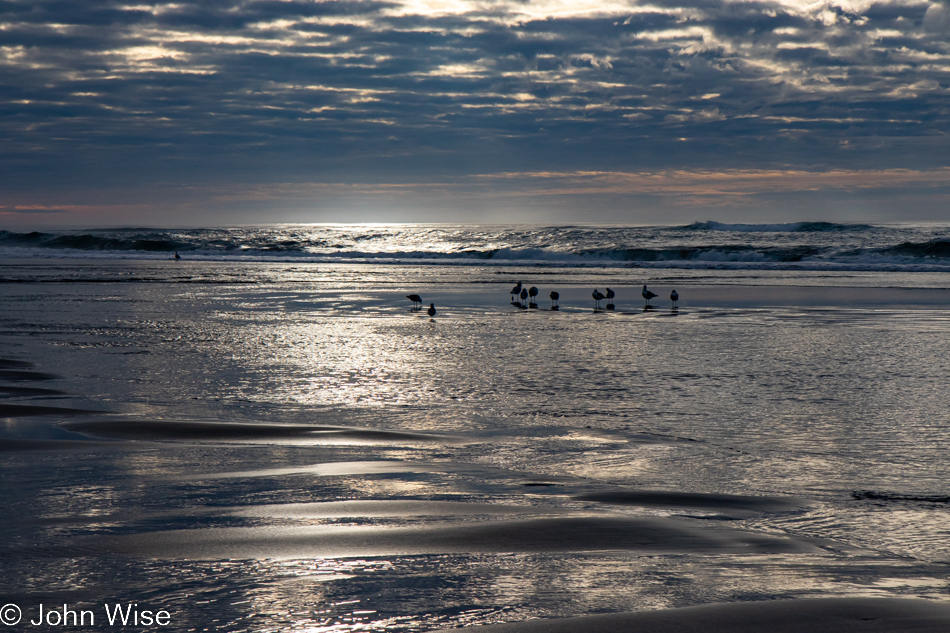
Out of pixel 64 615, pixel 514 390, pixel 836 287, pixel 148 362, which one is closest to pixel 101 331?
pixel 148 362

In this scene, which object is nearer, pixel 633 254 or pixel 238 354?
pixel 238 354

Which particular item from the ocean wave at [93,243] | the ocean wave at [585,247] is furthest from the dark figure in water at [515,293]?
the ocean wave at [93,243]

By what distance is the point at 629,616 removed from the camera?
2732 millimetres

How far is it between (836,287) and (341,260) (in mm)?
30664

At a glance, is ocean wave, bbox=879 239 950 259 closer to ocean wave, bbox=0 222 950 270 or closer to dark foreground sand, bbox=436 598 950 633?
ocean wave, bbox=0 222 950 270

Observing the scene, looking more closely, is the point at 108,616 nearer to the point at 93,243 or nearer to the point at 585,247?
the point at 585,247

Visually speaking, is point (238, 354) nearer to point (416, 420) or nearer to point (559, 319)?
point (416, 420)

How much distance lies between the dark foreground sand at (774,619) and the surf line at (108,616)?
1105mm

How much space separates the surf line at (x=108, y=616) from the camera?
8.68ft

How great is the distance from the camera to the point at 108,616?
270cm

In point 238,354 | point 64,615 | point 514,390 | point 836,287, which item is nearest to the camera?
point 64,615

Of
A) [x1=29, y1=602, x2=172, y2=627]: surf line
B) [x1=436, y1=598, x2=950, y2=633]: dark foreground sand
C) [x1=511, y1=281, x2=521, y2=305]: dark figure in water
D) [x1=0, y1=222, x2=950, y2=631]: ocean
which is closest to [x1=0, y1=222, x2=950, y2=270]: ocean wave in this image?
[x1=511, y1=281, x2=521, y2=305]: dark figure in water

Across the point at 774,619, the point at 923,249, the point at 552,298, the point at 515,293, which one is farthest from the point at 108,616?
the point at 923,249

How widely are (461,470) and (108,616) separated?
2.51m
